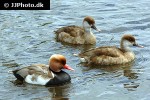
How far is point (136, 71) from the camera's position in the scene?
14.7m

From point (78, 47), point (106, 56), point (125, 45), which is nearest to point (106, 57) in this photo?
point (106, 56)

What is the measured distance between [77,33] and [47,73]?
4.32 m

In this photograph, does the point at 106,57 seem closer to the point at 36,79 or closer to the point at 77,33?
the point at 36,79

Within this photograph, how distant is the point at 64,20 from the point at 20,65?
5.27 m

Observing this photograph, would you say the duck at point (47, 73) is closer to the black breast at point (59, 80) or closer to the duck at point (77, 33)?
the black breast at point (59, 80)

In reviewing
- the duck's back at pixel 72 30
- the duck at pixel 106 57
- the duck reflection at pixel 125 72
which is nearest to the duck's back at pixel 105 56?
the duck at pixel 106 57

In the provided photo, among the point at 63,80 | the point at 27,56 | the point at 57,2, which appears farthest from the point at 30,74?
the point at 57,2

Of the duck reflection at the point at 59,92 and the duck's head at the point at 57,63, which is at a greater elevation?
the duck's head at the point at 57,63

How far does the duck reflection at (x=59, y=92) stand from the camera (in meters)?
12.9

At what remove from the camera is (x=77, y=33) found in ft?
58.4

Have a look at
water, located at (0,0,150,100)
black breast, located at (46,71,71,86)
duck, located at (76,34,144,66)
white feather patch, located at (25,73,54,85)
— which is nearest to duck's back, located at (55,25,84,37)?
water, located at (0,0,150,100)

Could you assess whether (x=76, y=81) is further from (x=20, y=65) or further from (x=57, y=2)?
(x=57, y=2)

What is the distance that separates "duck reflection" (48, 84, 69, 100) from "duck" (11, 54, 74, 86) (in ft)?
0.52

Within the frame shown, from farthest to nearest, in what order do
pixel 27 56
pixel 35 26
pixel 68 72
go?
pixel 35 26
pixel 27 56
pixel 68 72
